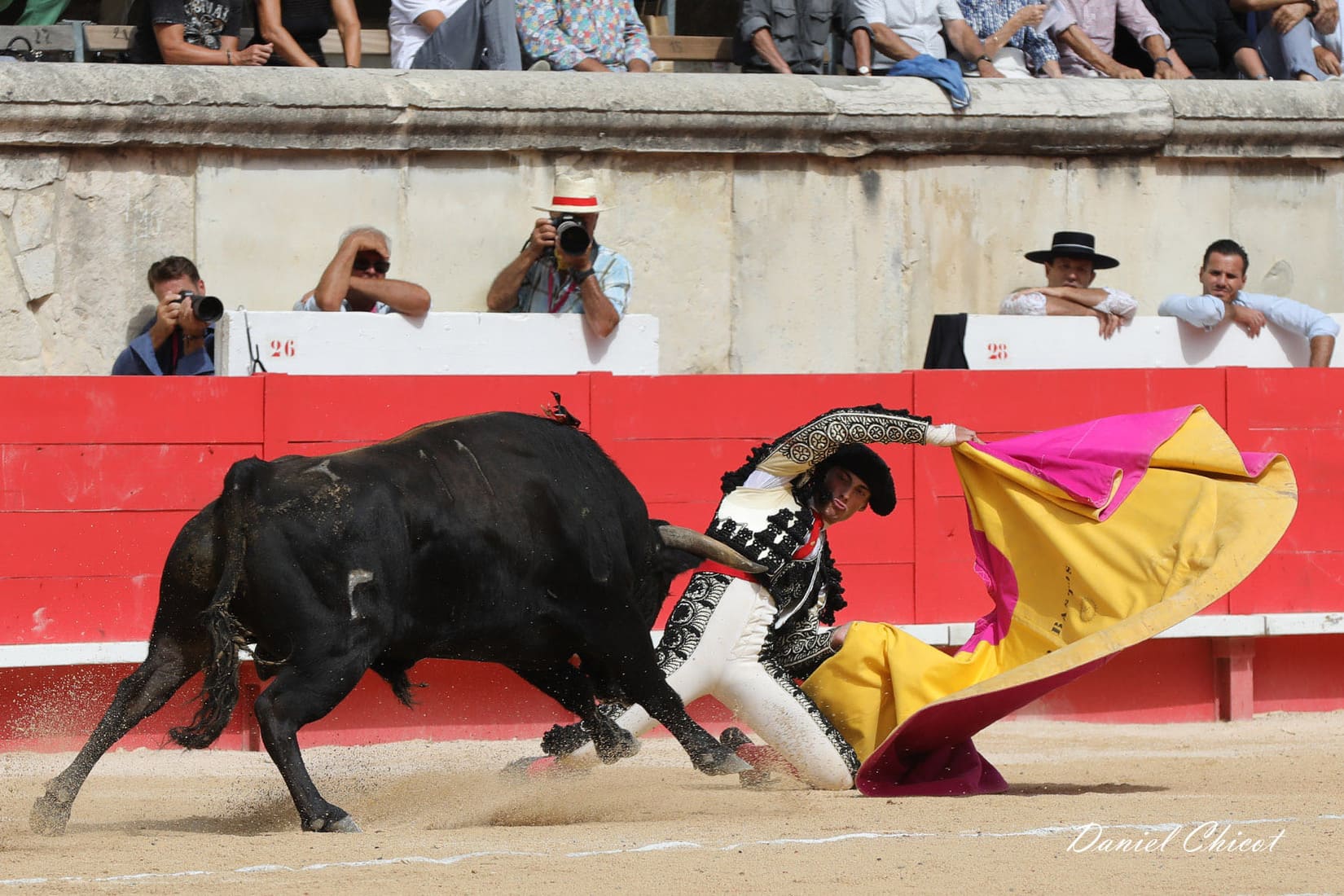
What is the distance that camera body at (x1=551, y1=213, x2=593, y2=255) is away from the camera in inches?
265

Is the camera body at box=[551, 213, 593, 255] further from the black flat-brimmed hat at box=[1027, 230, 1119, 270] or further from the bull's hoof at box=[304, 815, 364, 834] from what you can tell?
the bull's hoof at box=[304, 815, 364, 834]

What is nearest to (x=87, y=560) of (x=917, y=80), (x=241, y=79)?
(x=241, y=79)

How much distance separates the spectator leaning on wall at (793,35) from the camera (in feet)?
27.3

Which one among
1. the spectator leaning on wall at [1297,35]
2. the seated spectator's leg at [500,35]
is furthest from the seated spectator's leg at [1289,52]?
the seated spectator's leg at [500,35]

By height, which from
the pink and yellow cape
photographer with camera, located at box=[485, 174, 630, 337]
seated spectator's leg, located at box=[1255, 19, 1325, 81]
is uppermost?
seated spectator's leg, located at box=[1255, 19, 1325, 81]

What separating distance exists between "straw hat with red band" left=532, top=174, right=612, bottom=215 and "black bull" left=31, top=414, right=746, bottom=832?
7.18ft

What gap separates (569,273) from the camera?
22.9ft

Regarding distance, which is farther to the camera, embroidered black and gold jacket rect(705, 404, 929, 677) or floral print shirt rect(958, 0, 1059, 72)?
floral print shirt rect(958, 0, 1059, 72)

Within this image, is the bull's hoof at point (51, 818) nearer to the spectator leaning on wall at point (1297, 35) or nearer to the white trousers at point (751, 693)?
the white trousers at point (751, 693)

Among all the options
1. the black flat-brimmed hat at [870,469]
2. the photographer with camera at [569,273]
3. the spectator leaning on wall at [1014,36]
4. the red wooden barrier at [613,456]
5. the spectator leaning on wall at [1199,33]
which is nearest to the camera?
the black flat-brimmed hat at [870,469]

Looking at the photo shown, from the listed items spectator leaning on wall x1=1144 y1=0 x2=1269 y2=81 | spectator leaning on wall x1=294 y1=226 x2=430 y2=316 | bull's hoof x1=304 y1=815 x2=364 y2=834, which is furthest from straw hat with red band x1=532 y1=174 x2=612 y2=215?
spectator leaning on wall x1=1144 y1=0 x2=1269 y2=81

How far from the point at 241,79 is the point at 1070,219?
3518 mm

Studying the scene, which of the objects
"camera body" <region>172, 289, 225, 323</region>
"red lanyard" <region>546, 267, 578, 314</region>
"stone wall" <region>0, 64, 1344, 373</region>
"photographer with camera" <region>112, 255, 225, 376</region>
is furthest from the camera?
"stone wall" <region>0, 64, 1344, 373</region>

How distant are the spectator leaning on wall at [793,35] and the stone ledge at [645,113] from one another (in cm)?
26
